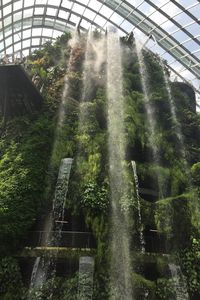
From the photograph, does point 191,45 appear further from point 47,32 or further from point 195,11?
point 47,32

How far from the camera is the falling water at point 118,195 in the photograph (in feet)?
43.2

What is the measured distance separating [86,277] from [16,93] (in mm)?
9537

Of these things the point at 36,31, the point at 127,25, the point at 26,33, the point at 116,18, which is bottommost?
the point at 127,25

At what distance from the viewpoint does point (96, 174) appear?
16.5 metres

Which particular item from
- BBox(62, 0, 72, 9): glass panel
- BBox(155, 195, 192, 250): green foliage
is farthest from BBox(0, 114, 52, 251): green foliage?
BBox(62, 0, 72, 9): glass panel

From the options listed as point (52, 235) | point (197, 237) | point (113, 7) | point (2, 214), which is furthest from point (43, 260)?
point (113, 7)

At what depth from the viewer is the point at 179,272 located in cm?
1405

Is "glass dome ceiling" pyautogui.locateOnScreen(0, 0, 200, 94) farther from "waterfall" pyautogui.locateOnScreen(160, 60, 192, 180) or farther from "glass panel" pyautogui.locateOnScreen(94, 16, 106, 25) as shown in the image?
"waterfall" pyautogui.locateOnScreen(160, 60, 192, 180)

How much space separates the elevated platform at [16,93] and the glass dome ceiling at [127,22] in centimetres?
570

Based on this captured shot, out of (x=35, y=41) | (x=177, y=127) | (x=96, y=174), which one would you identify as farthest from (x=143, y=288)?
(x=35, y=41)

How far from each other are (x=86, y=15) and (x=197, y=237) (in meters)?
25.0

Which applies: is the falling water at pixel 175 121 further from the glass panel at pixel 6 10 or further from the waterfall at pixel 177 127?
the glass panel at pixel 6 10

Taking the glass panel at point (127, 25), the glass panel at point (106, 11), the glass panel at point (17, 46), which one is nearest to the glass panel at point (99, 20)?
the glass panel at point (106, 11)

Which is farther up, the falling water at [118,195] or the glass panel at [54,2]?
the glass panel at [54,2]
